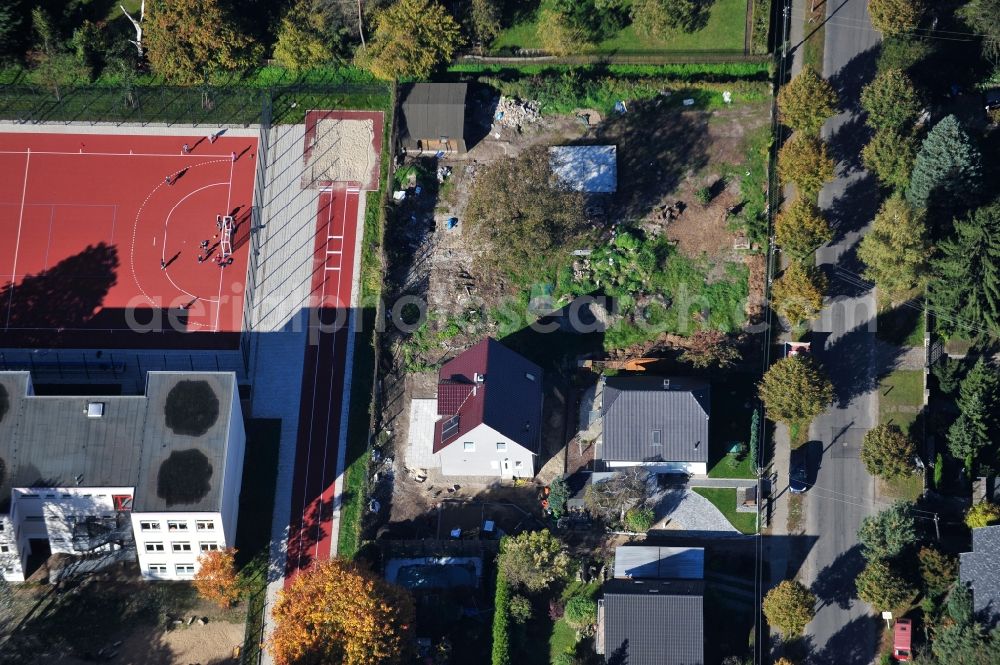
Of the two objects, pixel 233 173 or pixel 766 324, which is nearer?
pixel 766 324

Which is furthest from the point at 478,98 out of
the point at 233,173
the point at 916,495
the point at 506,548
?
the point at 916,495

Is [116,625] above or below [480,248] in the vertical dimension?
below

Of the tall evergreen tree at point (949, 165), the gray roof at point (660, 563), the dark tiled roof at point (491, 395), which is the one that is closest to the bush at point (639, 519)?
the gray roof at point (660, 563)

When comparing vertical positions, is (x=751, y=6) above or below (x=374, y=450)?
above

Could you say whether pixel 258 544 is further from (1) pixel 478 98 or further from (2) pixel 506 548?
(1) pixel 478 98

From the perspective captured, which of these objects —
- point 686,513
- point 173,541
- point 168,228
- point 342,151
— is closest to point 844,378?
point 686,513

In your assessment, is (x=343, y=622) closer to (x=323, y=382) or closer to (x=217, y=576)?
(x=217, y=576)
